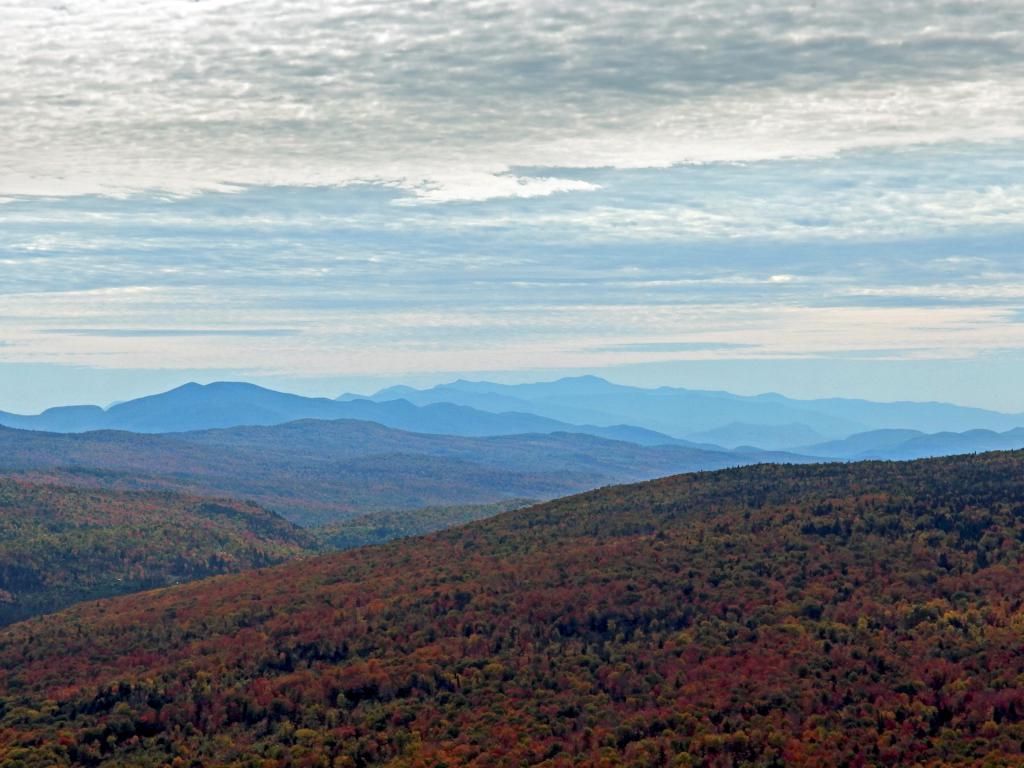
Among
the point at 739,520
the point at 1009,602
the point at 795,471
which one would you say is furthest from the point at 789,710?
the point at 795,471

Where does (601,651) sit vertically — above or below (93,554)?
above

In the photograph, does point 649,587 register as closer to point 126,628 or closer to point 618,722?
point 618,722

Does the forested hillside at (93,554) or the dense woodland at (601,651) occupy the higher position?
the dense woodland at (601,651)

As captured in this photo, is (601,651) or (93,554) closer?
(601,651)

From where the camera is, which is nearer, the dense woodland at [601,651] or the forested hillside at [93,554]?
the dense woodland at [601,651]
